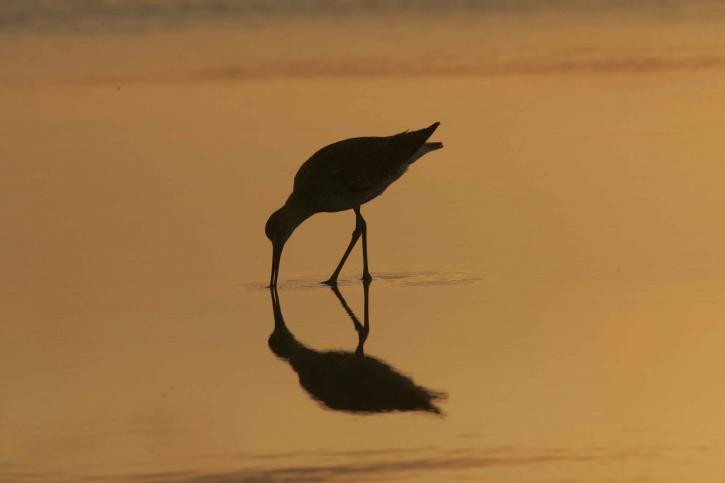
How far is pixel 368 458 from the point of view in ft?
25.3

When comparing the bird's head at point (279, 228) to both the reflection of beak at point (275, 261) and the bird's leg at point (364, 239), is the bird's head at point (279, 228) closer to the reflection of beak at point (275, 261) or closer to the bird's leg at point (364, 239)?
the reflection of beak at point (275, 261)

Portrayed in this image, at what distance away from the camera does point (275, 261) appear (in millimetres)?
11359

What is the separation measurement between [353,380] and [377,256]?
2.94 m

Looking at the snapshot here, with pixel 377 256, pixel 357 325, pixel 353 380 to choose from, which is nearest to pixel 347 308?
pixel 357 325

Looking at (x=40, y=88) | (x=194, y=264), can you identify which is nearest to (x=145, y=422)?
(x=194, y=264)

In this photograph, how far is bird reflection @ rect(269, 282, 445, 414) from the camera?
8539 millimetres

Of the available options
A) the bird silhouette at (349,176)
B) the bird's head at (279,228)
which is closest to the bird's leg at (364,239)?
the bird silhouette at (349,176)

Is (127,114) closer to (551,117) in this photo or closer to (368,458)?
(551,117)

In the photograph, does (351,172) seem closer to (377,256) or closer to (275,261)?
(377,256)

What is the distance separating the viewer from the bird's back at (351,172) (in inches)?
476

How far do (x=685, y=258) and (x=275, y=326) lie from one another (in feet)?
7.78

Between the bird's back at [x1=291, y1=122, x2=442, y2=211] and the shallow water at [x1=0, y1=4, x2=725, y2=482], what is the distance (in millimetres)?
312

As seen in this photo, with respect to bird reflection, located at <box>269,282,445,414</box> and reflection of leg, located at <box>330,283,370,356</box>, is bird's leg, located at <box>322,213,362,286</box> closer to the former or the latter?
reflection of leg, located at <box>330,283,370,356</box>

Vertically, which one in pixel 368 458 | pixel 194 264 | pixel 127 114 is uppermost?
pixel 127 114
